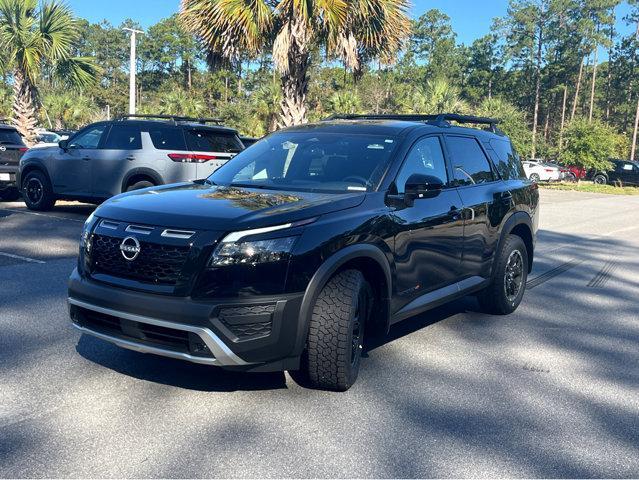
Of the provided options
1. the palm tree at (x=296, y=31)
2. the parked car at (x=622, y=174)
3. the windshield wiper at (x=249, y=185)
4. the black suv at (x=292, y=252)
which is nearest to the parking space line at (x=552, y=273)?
the black suv at (x=292, y=252)

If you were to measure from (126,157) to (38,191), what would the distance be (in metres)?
2.42

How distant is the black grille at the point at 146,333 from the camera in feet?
12.0

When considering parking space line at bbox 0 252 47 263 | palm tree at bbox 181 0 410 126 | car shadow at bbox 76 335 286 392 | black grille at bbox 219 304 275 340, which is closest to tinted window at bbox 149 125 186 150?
parking space line at bbox 0 252 47 263

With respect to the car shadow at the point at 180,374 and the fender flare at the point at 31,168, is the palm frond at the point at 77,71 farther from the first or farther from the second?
the car shadow at the point at 180,374

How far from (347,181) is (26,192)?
32.9 feet

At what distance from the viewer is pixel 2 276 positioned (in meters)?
7.20

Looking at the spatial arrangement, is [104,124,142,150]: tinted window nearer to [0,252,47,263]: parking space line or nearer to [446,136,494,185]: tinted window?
[0,252,47,263]: parking space line

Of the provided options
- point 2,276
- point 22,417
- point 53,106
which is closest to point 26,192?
point 2,276

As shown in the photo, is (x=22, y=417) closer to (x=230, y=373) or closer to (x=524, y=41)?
(x=230, y=373)

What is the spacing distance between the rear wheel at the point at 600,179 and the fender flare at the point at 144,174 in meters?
37.9

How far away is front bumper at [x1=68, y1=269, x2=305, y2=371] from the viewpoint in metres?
3.62

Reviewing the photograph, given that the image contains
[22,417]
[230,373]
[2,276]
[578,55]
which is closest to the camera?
[22,417]

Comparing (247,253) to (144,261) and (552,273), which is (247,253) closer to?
(144,261)

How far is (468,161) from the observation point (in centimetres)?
590
